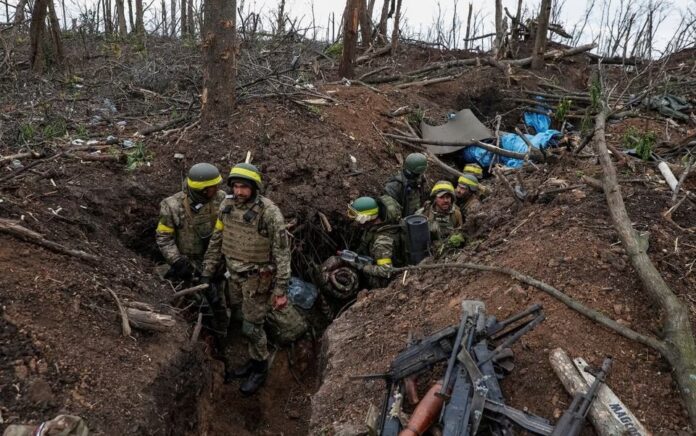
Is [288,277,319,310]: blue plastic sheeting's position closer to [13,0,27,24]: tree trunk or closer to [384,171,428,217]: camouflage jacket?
[384,171,428,217]: camouflage jacket

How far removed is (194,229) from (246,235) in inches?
31.3

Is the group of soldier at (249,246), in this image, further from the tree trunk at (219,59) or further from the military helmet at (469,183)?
the tree trunk at (219,59)

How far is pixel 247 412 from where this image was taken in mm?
5664

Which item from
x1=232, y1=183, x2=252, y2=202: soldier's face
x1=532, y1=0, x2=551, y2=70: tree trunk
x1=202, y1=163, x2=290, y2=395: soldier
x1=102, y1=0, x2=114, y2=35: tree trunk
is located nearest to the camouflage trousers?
x1=202, y1=163, x2=290, y2=395: soldier

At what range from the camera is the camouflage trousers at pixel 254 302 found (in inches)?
213

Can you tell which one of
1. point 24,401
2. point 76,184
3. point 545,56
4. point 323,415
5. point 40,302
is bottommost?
point 323,415

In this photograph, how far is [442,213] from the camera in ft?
20.3

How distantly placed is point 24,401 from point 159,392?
872mm

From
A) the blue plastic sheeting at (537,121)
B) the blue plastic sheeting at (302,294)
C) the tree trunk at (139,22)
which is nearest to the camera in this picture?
the blue plastic sheeting at (302,294)

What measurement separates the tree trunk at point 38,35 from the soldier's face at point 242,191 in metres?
6.52

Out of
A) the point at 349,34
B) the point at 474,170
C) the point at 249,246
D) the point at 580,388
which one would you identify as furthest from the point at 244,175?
the point at 349,34

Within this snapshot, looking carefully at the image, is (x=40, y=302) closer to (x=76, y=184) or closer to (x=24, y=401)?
(x=24, y=401)

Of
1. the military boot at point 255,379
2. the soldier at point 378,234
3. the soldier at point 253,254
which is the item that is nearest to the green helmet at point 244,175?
the soldier at point 253,254

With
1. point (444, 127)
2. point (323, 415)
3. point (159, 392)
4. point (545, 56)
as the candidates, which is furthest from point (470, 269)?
point (545, 56)
